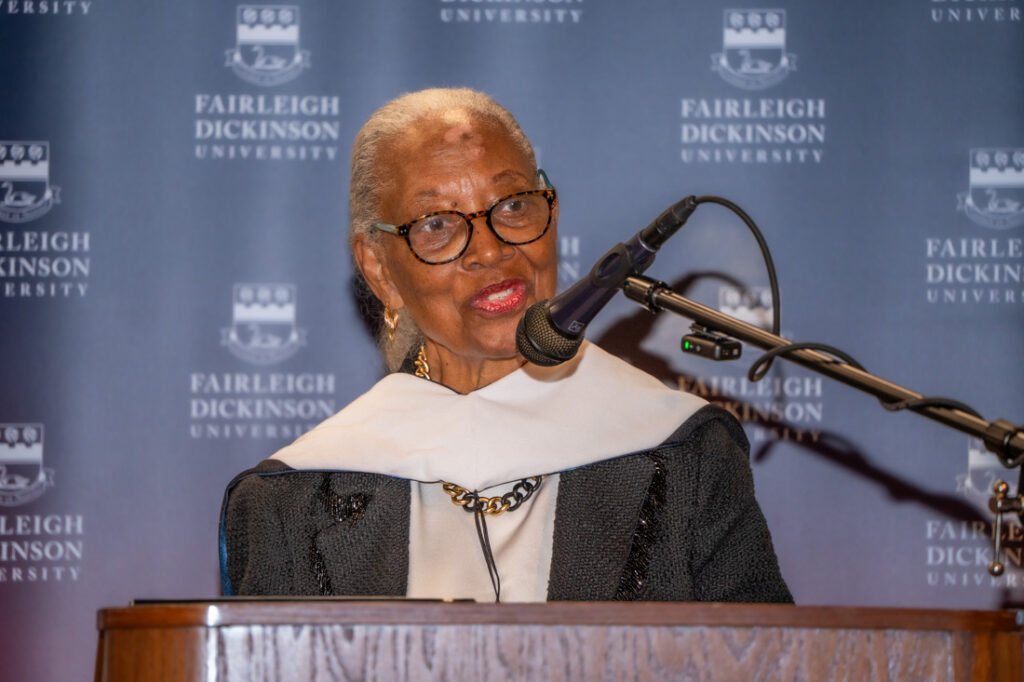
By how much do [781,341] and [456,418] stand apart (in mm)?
1133

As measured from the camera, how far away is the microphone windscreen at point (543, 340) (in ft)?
4.77

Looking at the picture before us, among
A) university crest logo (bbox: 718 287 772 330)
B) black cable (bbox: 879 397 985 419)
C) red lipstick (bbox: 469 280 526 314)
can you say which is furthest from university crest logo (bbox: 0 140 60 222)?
black cable (bbox: 879 397 985 419)

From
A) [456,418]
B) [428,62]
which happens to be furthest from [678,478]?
[428,62]

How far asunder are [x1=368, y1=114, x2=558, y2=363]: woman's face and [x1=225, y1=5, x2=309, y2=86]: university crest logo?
1085 millimetres

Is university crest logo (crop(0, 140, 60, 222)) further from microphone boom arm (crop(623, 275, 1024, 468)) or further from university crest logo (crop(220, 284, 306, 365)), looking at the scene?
microphone boom arm (crop(623, 275, 1024, 468))

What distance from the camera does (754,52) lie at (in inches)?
131

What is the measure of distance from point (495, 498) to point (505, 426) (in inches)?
5.6

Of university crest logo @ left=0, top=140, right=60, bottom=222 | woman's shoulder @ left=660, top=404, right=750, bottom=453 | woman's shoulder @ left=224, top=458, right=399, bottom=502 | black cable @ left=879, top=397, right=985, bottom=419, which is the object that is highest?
university crest logo @ left=0, top=140, right=60, bottom=222

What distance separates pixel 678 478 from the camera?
2.21m

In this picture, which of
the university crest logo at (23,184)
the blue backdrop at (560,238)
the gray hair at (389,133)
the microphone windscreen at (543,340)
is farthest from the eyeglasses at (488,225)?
the university crest logo at (23,184)

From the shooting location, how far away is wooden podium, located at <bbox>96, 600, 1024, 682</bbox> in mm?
1092

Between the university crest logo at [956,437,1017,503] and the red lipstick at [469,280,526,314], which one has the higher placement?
the red lipstick at [469,280,526,314]

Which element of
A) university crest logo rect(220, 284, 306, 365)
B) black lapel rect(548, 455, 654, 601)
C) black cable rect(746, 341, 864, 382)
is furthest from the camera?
university crest logo rect(220, 284, 306, 365)

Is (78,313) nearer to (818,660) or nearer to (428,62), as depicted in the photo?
(428,62)
